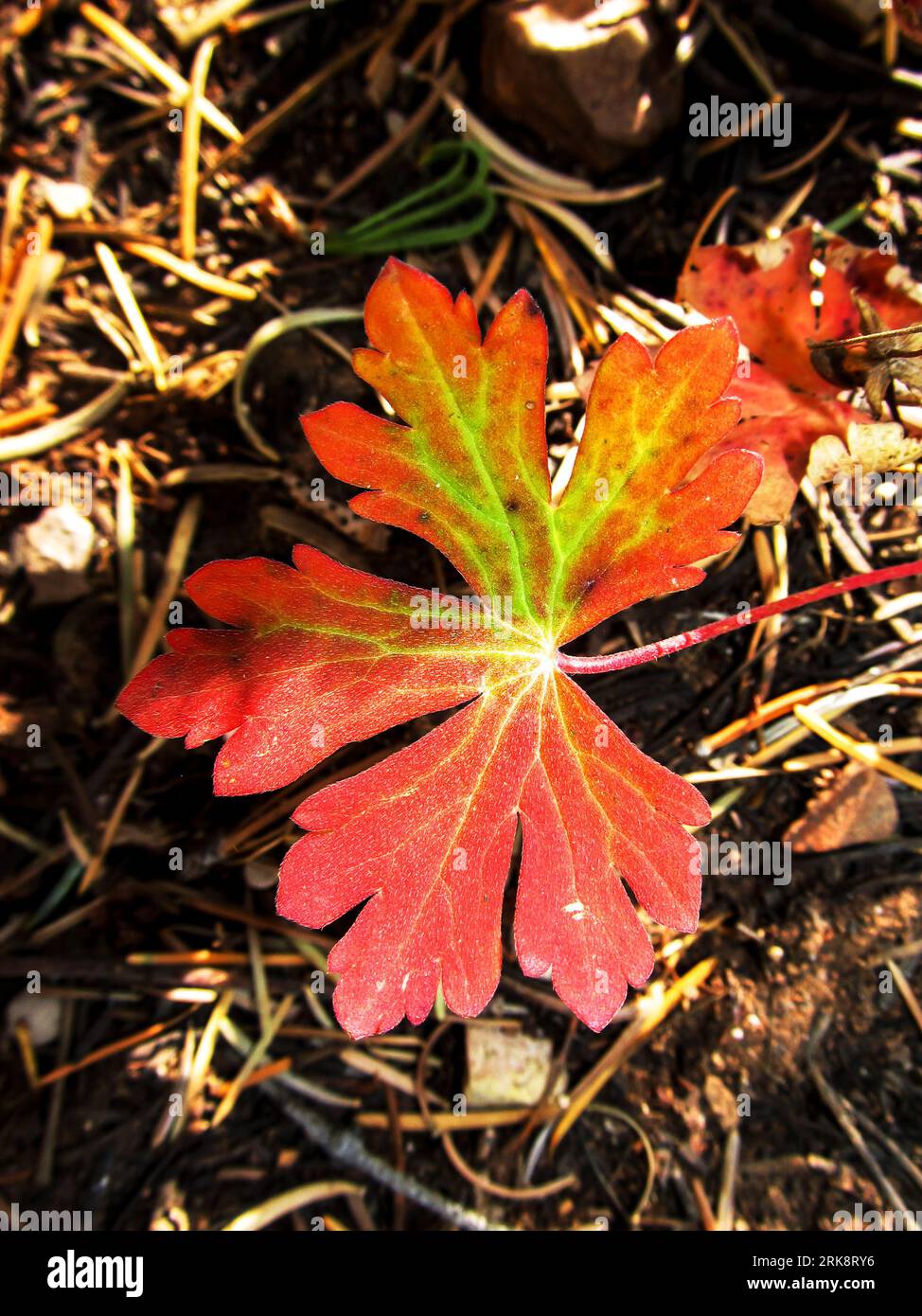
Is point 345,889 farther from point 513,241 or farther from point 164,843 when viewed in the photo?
point 513,241

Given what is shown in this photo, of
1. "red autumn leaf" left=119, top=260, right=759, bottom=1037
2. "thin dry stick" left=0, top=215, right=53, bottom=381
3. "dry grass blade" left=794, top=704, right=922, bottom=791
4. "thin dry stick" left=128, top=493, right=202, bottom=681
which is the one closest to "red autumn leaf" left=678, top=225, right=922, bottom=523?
"red autumn leaf" left=119, top=260, right=759, bottom=1037

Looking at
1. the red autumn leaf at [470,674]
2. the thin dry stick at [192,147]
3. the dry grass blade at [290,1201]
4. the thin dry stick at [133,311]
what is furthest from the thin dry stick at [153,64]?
the dry grass blade at [290,1201]

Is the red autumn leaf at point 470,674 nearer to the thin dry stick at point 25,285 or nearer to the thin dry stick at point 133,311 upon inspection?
the thin dry stick at point 133,311
